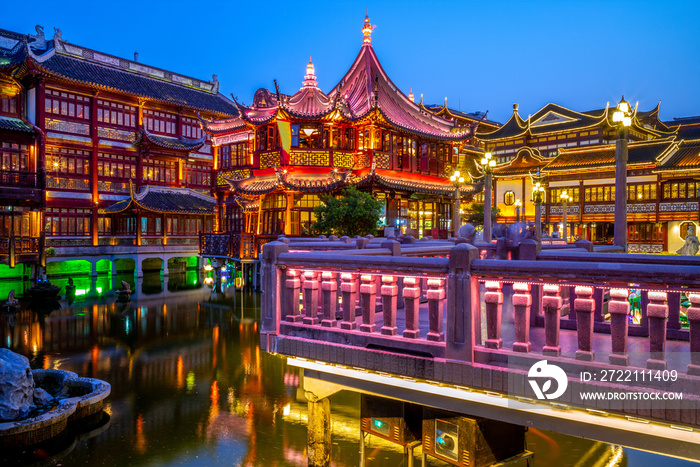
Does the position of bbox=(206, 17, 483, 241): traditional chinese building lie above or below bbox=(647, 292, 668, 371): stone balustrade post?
above

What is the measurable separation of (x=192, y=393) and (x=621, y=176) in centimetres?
1210

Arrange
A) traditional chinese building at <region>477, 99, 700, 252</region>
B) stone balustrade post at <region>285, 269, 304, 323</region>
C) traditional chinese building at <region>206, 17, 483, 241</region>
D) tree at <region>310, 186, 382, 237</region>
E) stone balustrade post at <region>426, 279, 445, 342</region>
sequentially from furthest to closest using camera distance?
traditional chinese building at <region>477, 99, 700, 252</region> → traditional chinese building at <region>206, 17, 483, 241</region> → tree at <region>310, 186, 382, 237</region> → stone balustrade post at <region>285, 269, 304, 323</region> → stone balustrade post at <region>426, 279, 445, 342</region>

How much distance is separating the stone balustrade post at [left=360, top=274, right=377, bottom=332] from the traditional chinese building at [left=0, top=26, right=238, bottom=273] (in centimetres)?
3383

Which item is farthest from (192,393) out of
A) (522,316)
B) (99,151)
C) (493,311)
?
(99,151)

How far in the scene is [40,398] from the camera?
423 inches

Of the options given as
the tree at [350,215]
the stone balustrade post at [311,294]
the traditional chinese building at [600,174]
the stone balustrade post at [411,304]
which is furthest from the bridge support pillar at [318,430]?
the traditional chinese building at [600,174]

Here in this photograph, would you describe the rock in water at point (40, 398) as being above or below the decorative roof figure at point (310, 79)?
below

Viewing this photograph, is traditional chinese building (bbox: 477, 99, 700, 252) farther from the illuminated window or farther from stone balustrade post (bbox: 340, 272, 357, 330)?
stone balustrade post (bbox: 340, 272, 357, 330)

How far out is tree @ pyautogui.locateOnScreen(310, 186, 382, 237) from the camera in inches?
879

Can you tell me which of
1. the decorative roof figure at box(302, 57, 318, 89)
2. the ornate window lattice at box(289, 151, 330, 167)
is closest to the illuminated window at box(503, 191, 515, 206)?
the decorative roof figure at box(302, 57, 318, 89)

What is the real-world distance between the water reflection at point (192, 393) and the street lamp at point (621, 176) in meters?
4.70

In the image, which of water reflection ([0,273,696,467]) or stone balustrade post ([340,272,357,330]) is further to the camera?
water reflection ([0,273,696,467])

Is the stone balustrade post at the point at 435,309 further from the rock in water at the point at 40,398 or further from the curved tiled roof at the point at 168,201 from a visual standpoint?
the curved tiled roof at the point at 168,201

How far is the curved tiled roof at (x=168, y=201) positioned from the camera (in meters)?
36.8
